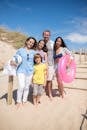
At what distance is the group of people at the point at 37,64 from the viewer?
22.0 ft

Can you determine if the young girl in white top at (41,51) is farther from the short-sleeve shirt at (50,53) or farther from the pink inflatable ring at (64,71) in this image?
the pink inflatable ring at (64,71)

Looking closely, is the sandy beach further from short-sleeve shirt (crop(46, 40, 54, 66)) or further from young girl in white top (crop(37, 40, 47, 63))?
young girl in white top (crop(37, 40, 47, 63))

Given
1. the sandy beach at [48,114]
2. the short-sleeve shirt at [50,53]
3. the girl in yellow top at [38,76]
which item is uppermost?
the short-sleeve shirt at [50,53]

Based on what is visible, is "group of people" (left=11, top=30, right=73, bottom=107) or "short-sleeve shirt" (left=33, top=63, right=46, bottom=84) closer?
"group of people" (left=11, top=30, right=73, bottom=107)

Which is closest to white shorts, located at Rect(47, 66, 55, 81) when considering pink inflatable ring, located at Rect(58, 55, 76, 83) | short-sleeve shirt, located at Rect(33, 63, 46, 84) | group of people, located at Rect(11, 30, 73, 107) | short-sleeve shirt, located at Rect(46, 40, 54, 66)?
group of people, located at Rect(11, 30, 73, 107)

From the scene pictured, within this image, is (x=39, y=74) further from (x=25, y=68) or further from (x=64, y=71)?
(x=64, y=71)

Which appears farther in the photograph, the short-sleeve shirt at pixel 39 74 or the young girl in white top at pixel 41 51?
the young girl in white top at pixel 41 51

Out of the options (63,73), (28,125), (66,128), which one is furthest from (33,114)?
(63,73)

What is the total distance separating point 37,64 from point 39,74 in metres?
0.28

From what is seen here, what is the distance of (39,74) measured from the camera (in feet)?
22.5

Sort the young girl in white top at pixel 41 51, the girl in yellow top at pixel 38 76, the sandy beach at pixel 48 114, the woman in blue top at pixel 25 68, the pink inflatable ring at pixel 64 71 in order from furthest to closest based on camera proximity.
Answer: the pink inflatable ring at pixel 64 71
the young girl in white top at pixel 41 51
the girl in yellow top at pixel 38 76
the woman in blue top at pixel 25 68
the sandy beach at pixel 48 114

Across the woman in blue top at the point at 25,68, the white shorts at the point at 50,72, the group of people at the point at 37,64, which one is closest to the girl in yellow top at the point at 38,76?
the group of people at the point at 37,64

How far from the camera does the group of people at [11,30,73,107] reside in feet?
22.0

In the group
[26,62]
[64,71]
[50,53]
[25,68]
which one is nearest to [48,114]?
[25,68]
